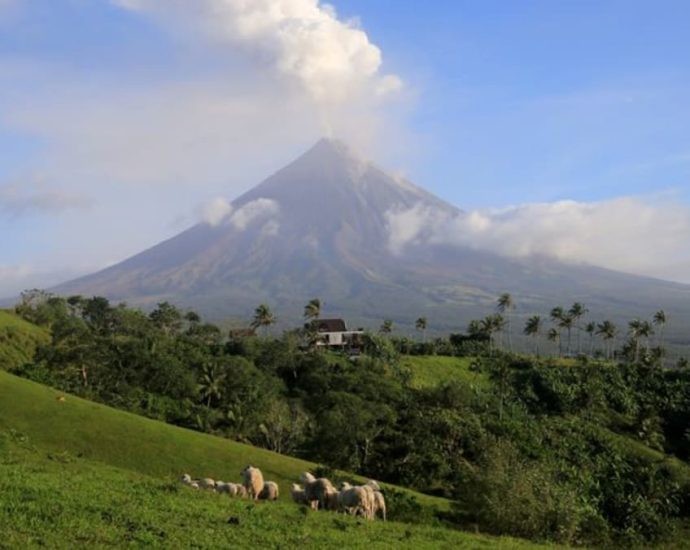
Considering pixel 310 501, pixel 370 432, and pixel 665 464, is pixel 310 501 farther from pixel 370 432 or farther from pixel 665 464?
pixel 665 464

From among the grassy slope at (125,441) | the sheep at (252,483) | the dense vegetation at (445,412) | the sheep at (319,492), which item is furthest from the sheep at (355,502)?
the grassy slope at (125,441)

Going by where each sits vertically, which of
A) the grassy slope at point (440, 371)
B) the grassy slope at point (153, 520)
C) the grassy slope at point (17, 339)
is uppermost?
the grassy slope at point (153, 520)

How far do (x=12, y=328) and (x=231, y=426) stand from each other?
106 feet

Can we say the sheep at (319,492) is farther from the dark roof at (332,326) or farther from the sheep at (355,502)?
the dark roof at (332,326)

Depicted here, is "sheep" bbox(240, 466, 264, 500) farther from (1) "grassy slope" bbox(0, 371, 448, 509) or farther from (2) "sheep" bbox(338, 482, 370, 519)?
(1) "grassy slope" bbox(0, 371, 448, 509)

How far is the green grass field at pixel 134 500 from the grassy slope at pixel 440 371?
47.6m

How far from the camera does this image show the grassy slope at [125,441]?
26.0 meters

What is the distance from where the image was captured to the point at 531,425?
63.5 meters

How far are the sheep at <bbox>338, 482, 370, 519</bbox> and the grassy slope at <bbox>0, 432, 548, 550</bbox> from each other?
214 cm

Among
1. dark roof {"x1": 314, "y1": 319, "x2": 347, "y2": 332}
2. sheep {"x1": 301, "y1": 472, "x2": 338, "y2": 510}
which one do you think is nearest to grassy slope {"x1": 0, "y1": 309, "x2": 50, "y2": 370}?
dark roof {"x1": 314, "y1": 319, "x2": 347, "y2": 332}

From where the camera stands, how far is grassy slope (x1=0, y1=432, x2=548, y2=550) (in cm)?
1071

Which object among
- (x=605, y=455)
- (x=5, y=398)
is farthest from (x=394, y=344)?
(x=5, y=398)

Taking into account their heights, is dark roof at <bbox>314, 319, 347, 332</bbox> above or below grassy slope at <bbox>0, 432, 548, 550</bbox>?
below

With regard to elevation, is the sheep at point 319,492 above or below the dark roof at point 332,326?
above
